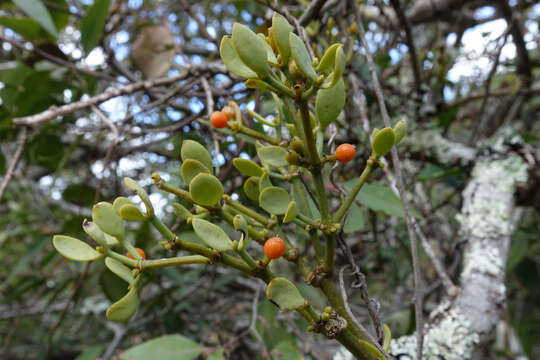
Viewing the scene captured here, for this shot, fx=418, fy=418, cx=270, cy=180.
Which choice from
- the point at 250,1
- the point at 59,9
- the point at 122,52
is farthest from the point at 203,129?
the point at 122,52

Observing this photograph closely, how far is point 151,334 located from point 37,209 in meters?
0.75

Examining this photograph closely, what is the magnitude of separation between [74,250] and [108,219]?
5 centimetres

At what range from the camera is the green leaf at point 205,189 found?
1.19ft

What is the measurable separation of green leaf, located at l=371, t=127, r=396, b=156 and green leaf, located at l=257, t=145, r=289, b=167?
10 centimetres

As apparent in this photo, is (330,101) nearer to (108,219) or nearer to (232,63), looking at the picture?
(232,63)

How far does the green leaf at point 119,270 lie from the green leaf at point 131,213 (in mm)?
48

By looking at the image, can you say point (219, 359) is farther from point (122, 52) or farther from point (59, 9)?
Answer: point (122, 52)

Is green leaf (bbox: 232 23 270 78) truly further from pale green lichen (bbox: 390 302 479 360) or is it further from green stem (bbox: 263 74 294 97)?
pale green lichen (bbox: 390 302 479 360)

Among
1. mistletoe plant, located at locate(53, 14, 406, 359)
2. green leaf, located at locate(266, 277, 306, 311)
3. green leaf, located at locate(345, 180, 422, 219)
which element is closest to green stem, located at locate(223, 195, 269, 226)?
mistletoe plant, located at locate(53, 14, 406, 359)

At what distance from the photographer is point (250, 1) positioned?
4.07ft

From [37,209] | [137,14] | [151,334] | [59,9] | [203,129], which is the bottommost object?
[151,334]

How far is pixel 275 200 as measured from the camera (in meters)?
0.42

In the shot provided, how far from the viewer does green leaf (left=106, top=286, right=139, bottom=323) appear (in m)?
0.37

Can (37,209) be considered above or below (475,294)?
below
